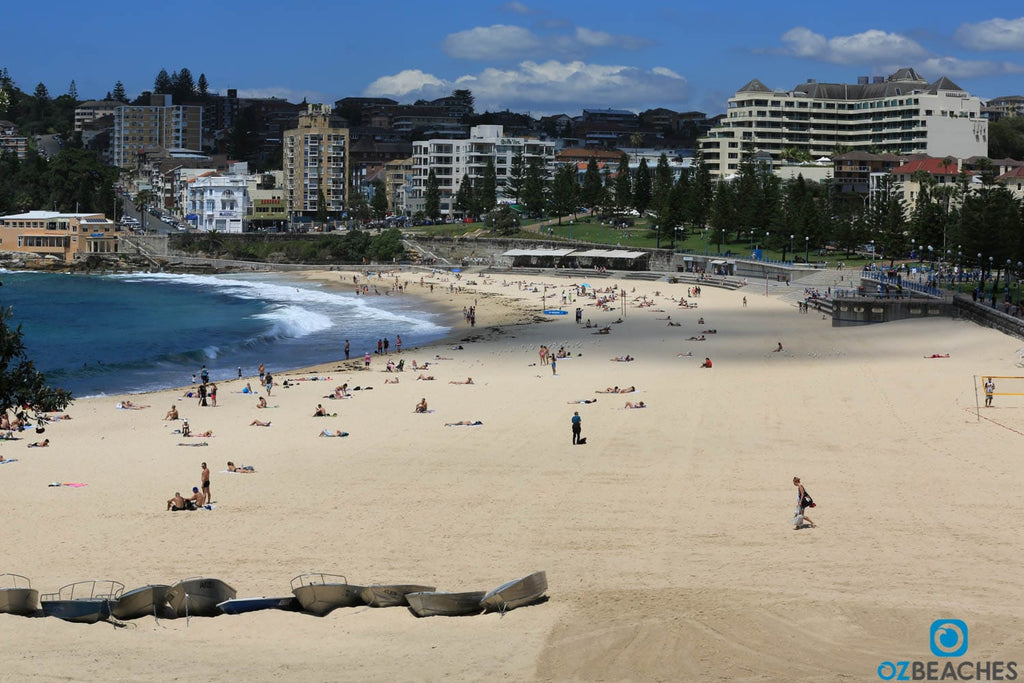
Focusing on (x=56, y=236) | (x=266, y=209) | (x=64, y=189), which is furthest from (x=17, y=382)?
(x=64, y=189)

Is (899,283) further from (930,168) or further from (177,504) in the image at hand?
(930,168)

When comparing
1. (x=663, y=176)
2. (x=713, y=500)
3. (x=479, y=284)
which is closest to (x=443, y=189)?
(x=663, y=176)

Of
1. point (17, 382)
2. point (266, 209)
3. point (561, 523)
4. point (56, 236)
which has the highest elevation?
point (266, 209)

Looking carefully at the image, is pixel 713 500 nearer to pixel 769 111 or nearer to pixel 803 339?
pixel 803 339

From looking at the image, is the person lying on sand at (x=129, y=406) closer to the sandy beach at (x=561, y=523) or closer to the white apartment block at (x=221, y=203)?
the sandy beach at (x=561, y=523)

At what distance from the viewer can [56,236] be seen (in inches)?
4126

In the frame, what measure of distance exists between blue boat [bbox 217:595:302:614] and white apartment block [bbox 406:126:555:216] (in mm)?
110937

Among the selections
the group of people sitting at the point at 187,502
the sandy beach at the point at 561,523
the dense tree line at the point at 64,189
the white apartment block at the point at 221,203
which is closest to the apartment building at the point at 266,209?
the white apartment block at the point at 221,203

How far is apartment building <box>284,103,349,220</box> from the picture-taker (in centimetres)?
13588
